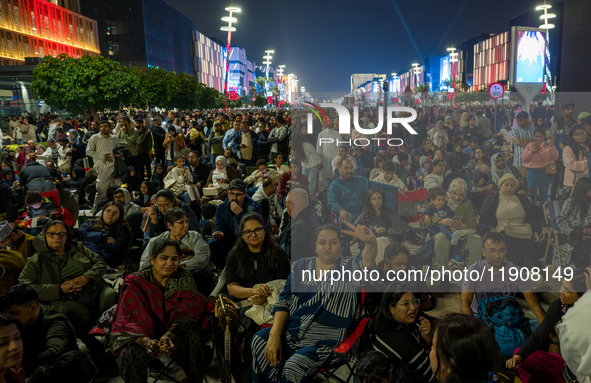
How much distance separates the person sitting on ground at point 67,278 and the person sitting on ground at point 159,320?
0.63 metres

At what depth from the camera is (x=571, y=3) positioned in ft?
46.6

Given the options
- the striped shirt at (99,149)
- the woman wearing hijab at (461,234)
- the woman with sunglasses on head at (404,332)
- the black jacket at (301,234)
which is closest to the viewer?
the woman with sunglasses on head at (404,332)

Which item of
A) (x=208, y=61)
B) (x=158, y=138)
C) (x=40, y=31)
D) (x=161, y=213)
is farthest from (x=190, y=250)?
(x=208, y=61)

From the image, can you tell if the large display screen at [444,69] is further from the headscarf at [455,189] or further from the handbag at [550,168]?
the headscarf at [455,189]

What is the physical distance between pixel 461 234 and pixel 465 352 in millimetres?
2728

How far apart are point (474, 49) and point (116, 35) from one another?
271 ft

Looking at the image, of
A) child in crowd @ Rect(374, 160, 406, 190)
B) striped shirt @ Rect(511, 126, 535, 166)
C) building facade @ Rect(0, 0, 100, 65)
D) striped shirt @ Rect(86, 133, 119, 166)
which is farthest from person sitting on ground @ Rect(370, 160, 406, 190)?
building facade @ Rect(0, 0, 100, 65)

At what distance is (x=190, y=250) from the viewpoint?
A: 418cm

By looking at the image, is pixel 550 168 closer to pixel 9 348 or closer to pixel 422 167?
pixel 422 167

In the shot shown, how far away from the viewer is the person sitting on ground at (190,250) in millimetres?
4078

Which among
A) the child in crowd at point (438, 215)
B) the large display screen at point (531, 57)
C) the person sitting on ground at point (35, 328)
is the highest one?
the large display screen at point (531, 57)

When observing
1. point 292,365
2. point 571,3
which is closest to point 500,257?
point 292,365

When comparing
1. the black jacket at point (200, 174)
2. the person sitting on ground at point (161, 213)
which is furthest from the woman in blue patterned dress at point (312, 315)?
the black jacket at point (200, 174)

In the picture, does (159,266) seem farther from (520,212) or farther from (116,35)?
(116,35)
